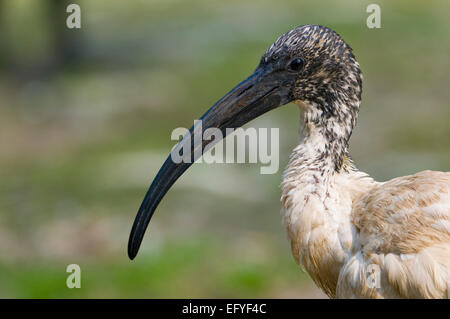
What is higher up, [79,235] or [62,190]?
[62,190]

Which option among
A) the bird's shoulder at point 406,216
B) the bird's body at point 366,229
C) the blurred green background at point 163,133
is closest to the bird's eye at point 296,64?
the bird's body at point 366,229

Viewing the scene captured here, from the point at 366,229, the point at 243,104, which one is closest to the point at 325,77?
the point at 243,104

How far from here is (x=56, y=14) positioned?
2031 centimetres

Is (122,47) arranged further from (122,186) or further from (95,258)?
(95,258)

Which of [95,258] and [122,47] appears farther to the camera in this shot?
[122,47]

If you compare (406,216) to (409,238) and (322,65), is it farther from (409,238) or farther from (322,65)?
(322,65)

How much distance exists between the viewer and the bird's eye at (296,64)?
5.33 meters

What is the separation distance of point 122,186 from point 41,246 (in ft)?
7.85

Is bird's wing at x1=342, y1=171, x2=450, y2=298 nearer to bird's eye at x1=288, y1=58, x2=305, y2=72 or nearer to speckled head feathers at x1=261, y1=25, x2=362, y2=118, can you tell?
speckled head feathers at x1=261, y1=25, x2=362, y2=118

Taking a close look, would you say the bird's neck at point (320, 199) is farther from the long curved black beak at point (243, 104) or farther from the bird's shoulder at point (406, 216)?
the long curved black beak at point (243, 104)


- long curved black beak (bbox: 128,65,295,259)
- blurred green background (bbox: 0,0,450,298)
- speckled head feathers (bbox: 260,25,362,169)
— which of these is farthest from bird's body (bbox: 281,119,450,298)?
blurred green background (bbox: 0,0,450,298)

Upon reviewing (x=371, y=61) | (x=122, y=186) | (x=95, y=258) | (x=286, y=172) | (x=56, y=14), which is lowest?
(x=286, y=172)

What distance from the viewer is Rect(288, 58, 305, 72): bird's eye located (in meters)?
5.33

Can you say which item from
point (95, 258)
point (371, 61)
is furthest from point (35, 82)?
point (95, 258)
